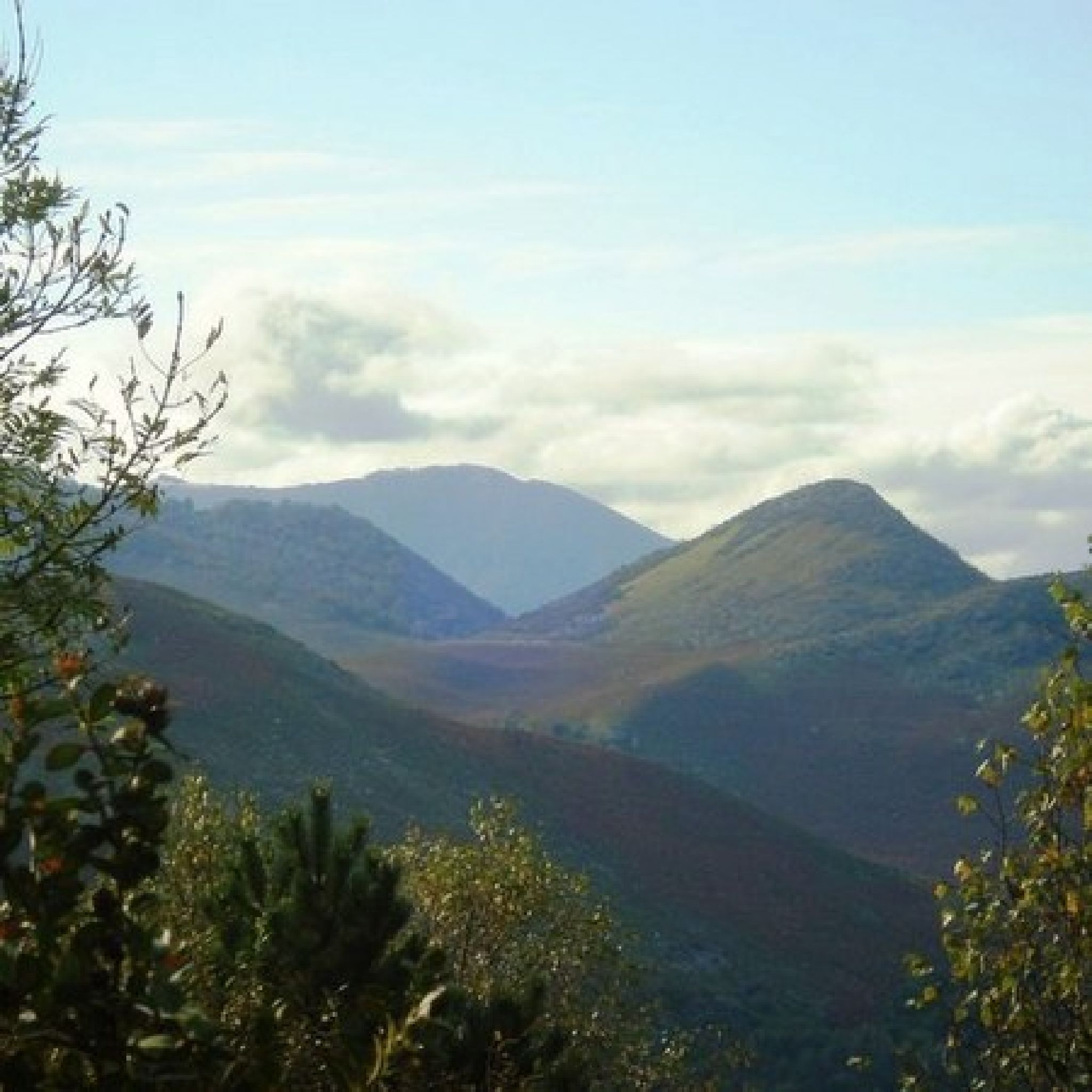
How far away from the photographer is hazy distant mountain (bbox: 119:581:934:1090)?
357 feet

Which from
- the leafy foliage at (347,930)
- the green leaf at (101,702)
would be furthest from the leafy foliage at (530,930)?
the green leaf at (101,702)

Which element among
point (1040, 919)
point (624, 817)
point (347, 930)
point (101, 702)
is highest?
point (101, 702)

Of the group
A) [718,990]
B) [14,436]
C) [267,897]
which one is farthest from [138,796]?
[718,990]

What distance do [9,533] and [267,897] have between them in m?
8.11

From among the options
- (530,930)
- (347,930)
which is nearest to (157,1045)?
(347,930)

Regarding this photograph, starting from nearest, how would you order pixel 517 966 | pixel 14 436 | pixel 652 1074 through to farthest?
pixel 14 436 < pixel 517 966 < pixel 652 1074

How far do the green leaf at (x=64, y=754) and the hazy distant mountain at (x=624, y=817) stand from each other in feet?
295

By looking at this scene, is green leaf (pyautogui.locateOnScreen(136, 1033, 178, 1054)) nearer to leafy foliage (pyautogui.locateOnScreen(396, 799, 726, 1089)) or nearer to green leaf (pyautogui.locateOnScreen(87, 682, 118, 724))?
green leaf (pyautogui.locateOnScreen(87, 682, 118, 724))

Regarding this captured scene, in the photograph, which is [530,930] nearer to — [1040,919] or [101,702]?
[1040,919]

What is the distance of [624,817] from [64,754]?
13903 centimetres

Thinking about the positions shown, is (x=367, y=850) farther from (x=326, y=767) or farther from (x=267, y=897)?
(x=326, y=767)

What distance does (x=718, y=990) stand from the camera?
105 meters

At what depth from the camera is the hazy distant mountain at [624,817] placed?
108938 mm

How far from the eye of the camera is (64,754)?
4863 mm
